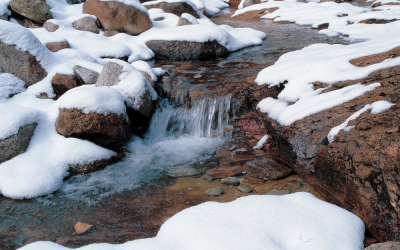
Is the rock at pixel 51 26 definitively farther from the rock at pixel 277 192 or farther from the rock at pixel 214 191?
the rock at pixel 277 192

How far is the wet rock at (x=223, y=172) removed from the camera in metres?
3.62

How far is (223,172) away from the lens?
146 inches

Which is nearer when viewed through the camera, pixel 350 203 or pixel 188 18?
pixel 350 203

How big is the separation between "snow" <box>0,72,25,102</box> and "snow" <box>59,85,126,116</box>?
1716 millimetres

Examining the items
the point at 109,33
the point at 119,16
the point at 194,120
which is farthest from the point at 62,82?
the point at 119,16

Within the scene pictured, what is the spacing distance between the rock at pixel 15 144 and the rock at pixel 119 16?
20.8 ft

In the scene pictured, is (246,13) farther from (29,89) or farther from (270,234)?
(270,234)

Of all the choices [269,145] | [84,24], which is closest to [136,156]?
[269,145]

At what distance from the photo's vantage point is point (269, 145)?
14.0ft

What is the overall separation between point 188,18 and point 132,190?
7862 millimetres

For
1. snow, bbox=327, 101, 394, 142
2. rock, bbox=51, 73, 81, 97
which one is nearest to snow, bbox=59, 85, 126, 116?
rock, bbox=51, 73, 81, 97

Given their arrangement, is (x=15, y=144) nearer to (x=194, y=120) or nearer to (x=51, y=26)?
(x=194, y=120)

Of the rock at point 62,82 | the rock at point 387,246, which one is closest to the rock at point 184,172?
the rock at point 387,246

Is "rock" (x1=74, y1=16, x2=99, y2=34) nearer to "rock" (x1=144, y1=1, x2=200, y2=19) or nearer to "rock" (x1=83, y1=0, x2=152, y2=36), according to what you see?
"rock" (x1=83, y1=0, x2=152, y2=36)
